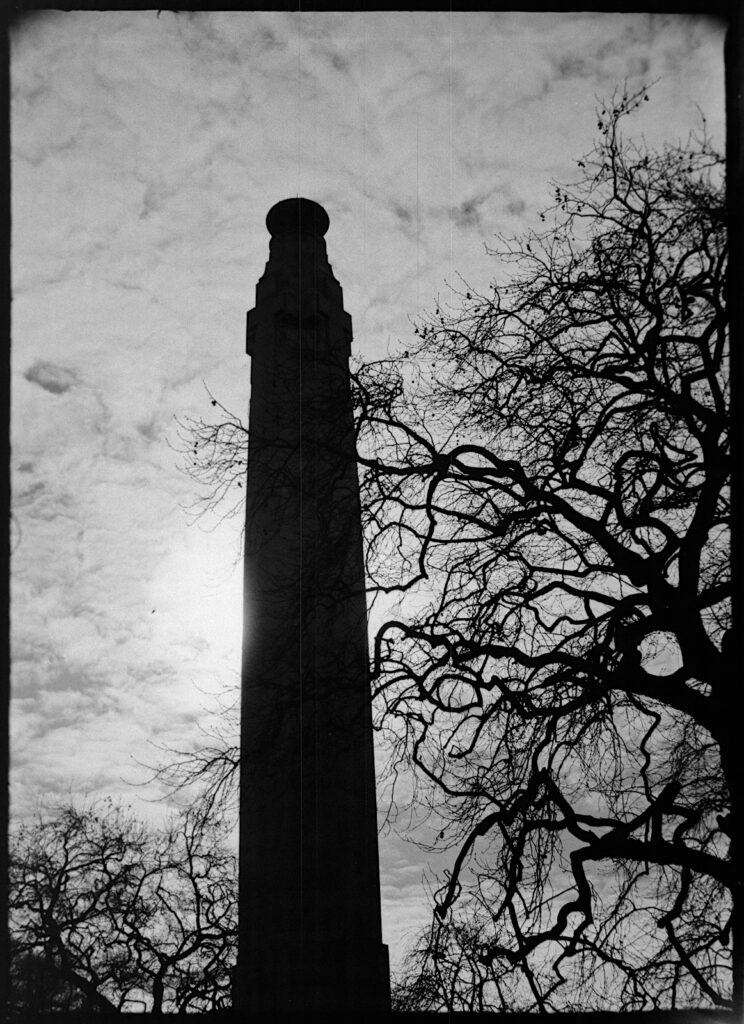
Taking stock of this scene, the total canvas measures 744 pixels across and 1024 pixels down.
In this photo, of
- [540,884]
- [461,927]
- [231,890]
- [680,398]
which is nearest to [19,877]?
[231,890]

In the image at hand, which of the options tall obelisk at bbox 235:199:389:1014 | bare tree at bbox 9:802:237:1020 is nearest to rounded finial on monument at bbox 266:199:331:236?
tall obelisk at bbox 235:199:389:1014

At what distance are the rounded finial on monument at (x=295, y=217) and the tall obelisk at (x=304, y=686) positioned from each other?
0.06 feet

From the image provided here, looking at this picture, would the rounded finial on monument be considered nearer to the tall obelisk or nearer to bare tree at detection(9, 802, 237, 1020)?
the tall obelisk

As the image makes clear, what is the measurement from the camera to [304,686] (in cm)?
792

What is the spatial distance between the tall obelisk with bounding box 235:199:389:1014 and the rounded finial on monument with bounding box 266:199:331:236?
17 mm

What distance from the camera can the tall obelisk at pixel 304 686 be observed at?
8211 mm

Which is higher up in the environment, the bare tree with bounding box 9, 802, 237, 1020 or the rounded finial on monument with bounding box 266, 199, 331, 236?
the rounded finial on monument with bounding box 266, 199, 331, 236

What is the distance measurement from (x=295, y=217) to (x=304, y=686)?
20.4 ft

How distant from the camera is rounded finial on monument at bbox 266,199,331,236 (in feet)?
39.5

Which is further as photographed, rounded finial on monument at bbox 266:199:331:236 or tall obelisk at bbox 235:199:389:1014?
rounded finial on monument at bbox 266:199:331:236

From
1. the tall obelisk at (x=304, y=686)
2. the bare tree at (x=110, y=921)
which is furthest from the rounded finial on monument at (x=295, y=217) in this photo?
the bare tree at (x=110, y=921)

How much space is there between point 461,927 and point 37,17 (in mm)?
6289

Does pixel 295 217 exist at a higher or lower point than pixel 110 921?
higher

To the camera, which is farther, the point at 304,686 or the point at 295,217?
the point at 295,217
